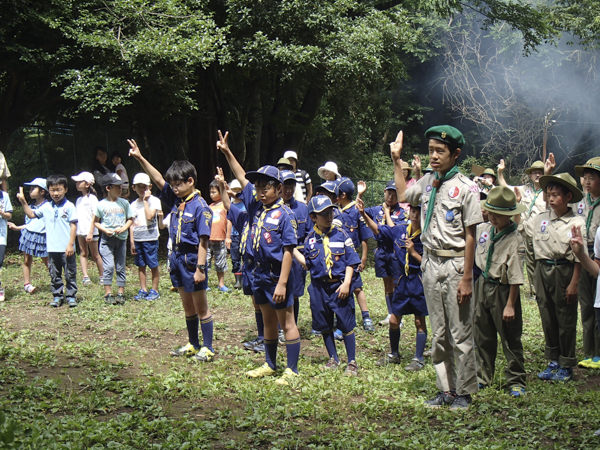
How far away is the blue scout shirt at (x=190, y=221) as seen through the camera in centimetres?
634

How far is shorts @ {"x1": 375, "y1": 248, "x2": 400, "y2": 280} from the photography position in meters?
7.55

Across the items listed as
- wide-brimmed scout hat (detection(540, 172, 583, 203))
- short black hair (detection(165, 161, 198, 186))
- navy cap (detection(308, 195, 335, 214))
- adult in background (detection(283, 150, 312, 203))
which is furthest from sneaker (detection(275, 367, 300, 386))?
adult in background (detection(283, 150, 312, 203))

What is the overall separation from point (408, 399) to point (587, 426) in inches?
54.4

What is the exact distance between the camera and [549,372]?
6.03 metres

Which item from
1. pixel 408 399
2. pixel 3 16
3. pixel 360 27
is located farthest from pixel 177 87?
pixel 408 399

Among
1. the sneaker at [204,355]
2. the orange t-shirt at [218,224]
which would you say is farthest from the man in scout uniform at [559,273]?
the orange t-shirt at [218,224]

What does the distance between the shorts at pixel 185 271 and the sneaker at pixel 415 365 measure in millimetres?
2283

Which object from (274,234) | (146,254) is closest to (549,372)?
(274,234)

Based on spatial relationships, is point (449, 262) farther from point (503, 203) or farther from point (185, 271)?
point (185, 271)

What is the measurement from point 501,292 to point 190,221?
123 inches

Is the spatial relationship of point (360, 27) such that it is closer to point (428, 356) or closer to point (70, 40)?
point (70, 40)

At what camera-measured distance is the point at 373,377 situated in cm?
587

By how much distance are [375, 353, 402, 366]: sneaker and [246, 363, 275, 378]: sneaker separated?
47.4 inches

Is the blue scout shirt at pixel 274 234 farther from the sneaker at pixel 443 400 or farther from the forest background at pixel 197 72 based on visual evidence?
the forest background at pixel 197 72
